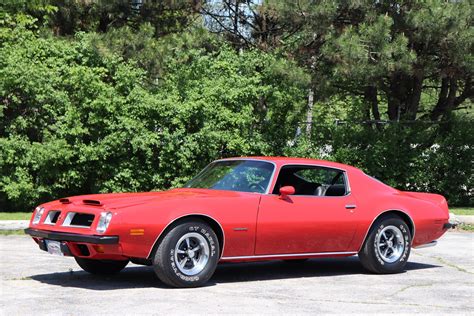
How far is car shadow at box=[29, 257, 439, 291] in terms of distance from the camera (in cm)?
864

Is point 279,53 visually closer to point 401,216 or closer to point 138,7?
point 138,7

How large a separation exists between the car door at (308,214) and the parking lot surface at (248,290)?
0.43 metres

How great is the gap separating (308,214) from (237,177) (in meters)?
0.94

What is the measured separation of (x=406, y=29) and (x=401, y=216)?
9612mm

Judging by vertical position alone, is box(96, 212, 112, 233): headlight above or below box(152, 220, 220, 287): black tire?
above

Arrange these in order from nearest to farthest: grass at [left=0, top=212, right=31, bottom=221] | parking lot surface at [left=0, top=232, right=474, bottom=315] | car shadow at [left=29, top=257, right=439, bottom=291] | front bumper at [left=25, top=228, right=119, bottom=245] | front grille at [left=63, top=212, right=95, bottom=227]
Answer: parking lot surface at [left=0, top=232, right=474, bottom=315]
front bumper at [left=25, top=228, right=119, bottom=245]
front grille at [left=63, top=212, right=95, bottom=227]
car shadow at [left=29, top=257, right=439, bottom=291]
grass at [left=0, top=212, right=31, bottom=221]

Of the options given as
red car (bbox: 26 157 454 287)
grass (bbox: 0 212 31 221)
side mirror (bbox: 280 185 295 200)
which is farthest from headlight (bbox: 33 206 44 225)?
grass (bbox: 0 212 31 221)

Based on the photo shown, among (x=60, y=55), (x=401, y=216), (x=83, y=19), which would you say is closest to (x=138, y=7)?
(x=83, y=19)

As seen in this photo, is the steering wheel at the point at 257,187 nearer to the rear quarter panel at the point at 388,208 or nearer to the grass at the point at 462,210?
the rear quarter panel at the point at 388,208

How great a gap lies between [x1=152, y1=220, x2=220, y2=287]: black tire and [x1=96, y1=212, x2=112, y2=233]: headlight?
1.93ft

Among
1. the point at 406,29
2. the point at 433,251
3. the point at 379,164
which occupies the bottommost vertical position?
the point at 433,251

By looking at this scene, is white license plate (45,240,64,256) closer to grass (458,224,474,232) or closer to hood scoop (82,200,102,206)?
hood scoop (82,200,102,206)

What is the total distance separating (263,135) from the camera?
19516 millimetres

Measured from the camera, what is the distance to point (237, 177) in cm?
948
